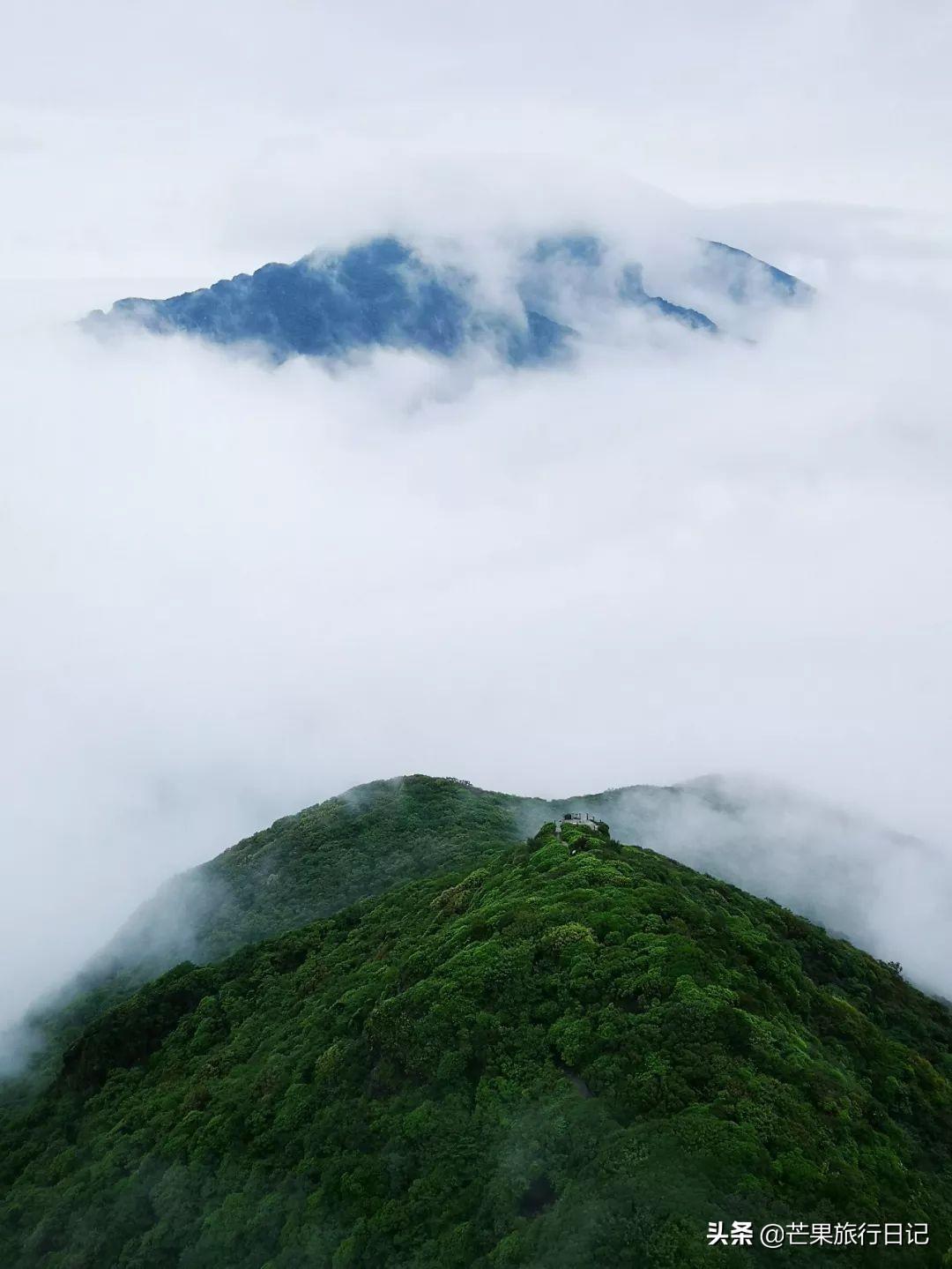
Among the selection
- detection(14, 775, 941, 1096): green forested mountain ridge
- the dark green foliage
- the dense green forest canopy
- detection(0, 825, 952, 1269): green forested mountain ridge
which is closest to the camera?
detection(0, 825, 952, 1269): green forested mountain ridge

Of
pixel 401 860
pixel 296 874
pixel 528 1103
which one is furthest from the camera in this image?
pixel 296 874

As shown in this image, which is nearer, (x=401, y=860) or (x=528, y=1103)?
(x=528, y=1103)

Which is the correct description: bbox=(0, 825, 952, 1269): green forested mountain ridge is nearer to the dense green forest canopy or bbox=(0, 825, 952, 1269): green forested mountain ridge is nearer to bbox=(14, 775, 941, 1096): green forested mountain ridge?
the dense green forest canopy

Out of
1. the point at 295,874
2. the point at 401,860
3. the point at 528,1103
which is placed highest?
the point at 528,1103

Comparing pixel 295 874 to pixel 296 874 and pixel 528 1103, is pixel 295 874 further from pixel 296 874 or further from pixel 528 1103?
pixel 528 1103

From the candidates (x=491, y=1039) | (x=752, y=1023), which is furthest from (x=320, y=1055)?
(x=752, y=1023)

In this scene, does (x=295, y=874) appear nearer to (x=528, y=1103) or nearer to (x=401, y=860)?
(x=401, y=860)

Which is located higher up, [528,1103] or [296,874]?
[528,1103]

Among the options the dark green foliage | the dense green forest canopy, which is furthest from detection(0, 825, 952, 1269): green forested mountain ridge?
the dense green forest canopy

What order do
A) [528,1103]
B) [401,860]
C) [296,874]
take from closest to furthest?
[528,1103], [401,860], [296,874]

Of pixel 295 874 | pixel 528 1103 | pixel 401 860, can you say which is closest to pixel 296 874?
pixel 295 874
